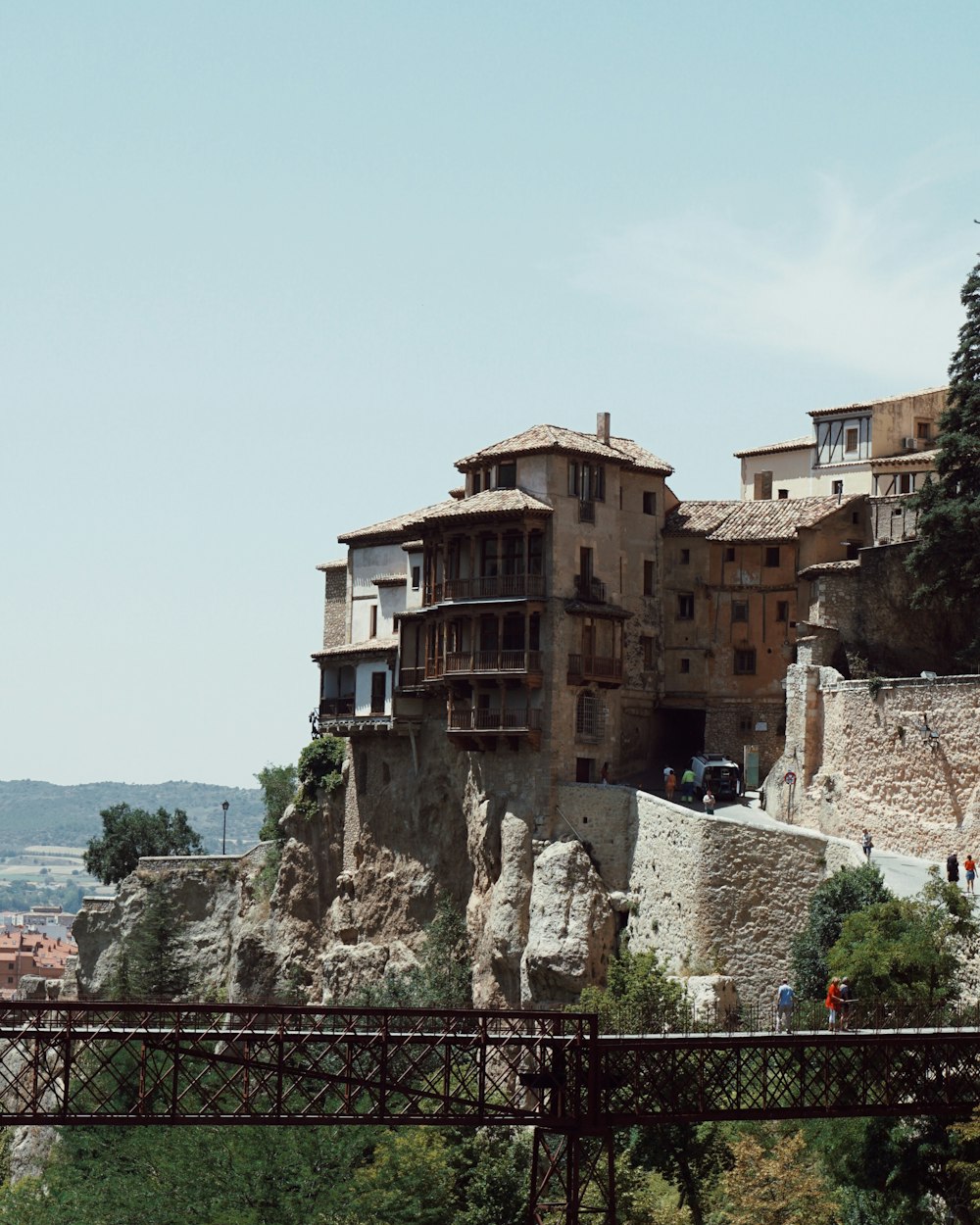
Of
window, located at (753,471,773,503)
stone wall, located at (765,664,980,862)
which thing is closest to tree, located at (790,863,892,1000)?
stone wall, located at (765,664,980,862)

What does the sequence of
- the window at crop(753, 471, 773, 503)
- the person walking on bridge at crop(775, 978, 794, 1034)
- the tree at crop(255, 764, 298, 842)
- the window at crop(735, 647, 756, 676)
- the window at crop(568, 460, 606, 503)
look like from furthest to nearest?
the tree at crop(255, 764, 298, 842) → the window at crop(753, 471, 773, 503) → the window at crop(735, 647, 756, 676) → the window at crop(568, 460, 606, 503) → the person walking on bridge at crop(775, 978, 794, 1034)

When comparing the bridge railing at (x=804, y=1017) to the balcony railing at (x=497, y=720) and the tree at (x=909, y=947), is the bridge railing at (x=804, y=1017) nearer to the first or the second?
the tree at (x=909, y=947)

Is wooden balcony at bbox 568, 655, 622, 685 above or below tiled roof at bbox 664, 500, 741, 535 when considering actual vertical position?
below

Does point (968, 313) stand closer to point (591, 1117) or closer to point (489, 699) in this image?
point (489, 699)

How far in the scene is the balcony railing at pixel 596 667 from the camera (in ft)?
261

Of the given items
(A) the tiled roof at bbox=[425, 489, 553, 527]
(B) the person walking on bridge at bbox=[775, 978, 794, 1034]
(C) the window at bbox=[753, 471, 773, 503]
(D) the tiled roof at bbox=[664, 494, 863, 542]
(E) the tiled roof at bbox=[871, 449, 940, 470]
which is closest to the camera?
(B) the person walking on bridge at bbox=[775, 978, 794, 1034]

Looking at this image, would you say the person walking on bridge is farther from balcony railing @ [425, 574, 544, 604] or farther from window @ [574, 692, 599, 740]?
balcony railing @ [425, 574, 544, 604]

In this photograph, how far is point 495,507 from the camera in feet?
259

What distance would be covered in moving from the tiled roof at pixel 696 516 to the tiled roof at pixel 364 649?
39.0ft

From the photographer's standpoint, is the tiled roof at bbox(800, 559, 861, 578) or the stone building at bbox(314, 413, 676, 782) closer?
the stone building at bbox(314, 413, 676, 782)

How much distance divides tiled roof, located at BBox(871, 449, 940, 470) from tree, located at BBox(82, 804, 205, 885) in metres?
56.7

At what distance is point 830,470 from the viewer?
9250cm

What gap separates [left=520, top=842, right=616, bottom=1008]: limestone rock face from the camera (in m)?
75.2

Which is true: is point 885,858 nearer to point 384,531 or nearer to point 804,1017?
point 804,1017
